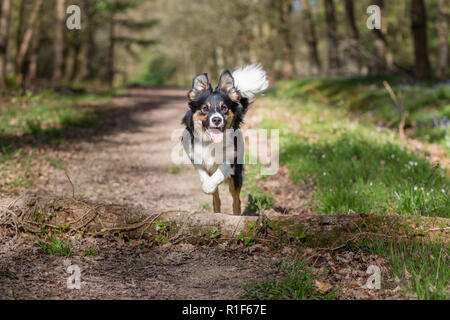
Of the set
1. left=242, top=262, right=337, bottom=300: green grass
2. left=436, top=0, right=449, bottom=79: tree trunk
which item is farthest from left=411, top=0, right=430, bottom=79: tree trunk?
left=242, top=262, right=337, bottom=300: green grass

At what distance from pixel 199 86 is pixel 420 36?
12.2m

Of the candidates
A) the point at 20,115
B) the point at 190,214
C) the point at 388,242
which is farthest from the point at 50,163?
the point at 388,242

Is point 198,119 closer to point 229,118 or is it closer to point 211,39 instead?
point 229,118

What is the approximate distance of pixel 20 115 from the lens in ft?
35.9

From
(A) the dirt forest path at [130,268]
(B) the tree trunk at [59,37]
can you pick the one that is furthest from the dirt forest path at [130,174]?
(B) the tree trunk at [59,37]

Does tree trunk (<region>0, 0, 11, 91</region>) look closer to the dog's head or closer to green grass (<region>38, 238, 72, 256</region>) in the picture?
the dog's head

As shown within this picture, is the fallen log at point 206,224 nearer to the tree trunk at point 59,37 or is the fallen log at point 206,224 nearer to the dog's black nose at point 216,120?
the dog's black nose at point 216,120

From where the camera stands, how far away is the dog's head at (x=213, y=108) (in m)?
4.45

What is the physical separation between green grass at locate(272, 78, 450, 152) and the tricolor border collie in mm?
4973

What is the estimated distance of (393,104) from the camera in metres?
11.2

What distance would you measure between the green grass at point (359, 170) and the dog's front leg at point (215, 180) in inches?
62.2

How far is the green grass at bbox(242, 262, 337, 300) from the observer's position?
3.00 m

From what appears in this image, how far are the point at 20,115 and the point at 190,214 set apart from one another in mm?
8955
